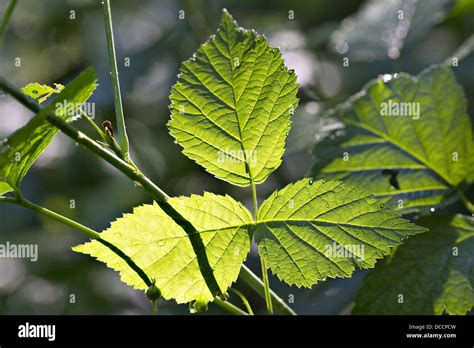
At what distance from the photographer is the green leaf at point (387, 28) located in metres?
1.43

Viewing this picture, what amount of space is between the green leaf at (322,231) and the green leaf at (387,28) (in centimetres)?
85

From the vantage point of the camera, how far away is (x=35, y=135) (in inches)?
26.1

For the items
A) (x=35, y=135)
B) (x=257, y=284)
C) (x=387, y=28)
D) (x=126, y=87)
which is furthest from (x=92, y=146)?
(x=126, y=87)

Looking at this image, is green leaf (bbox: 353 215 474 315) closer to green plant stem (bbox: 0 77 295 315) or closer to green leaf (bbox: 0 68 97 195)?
green plant stem (bbox: 0 77 295 315)

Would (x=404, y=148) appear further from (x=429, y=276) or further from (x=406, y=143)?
(x=429, y=276)

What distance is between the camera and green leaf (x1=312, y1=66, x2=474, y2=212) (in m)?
0.95

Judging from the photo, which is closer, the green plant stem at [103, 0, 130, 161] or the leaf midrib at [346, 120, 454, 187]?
the green plant stem at [103, 0, 130, 161]

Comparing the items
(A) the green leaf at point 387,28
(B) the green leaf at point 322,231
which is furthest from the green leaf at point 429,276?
(A) the green leaf at point 387,28

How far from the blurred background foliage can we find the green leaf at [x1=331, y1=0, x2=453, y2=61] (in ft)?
0.19
